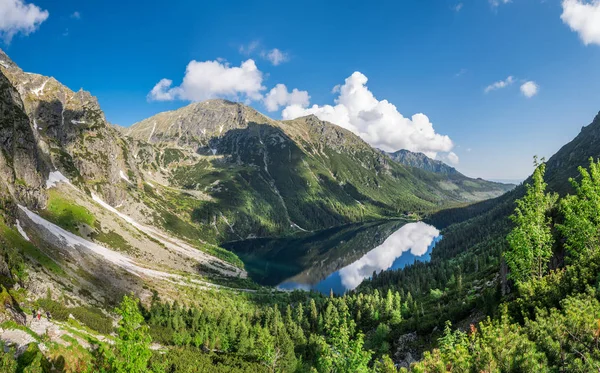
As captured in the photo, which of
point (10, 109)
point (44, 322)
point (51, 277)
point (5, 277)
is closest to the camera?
point (44, 322)

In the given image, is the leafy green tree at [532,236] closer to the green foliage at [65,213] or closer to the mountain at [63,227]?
the mountain at [63,227]

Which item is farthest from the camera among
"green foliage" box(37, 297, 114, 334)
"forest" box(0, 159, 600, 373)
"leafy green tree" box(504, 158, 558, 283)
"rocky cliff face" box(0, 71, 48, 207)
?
"rocky cliff face" box(0, 71, 48, 207)

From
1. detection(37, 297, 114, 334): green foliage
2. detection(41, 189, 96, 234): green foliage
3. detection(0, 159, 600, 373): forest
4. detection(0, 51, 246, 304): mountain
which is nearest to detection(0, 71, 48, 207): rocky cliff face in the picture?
detection(0, 51, 246, 304): mountain

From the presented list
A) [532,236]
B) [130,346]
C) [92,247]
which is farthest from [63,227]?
[532,236]

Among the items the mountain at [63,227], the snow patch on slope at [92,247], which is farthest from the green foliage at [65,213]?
the snow patch on slope at [92,247]

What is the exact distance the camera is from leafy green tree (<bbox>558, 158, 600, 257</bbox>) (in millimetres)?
33938

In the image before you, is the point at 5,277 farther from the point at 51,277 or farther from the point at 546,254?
the point at 546,254

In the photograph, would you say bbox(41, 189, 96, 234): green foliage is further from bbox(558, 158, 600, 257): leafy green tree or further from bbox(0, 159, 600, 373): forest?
bbox(558, 158, 600, 257): leafy green tree

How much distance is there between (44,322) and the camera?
139ft

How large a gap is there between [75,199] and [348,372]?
172 meters

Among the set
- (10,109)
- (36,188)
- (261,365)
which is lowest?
(261,365)

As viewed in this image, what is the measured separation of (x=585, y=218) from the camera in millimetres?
33781

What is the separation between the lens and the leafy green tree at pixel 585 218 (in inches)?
1336

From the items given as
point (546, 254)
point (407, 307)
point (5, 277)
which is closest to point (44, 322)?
point (5, 277)
